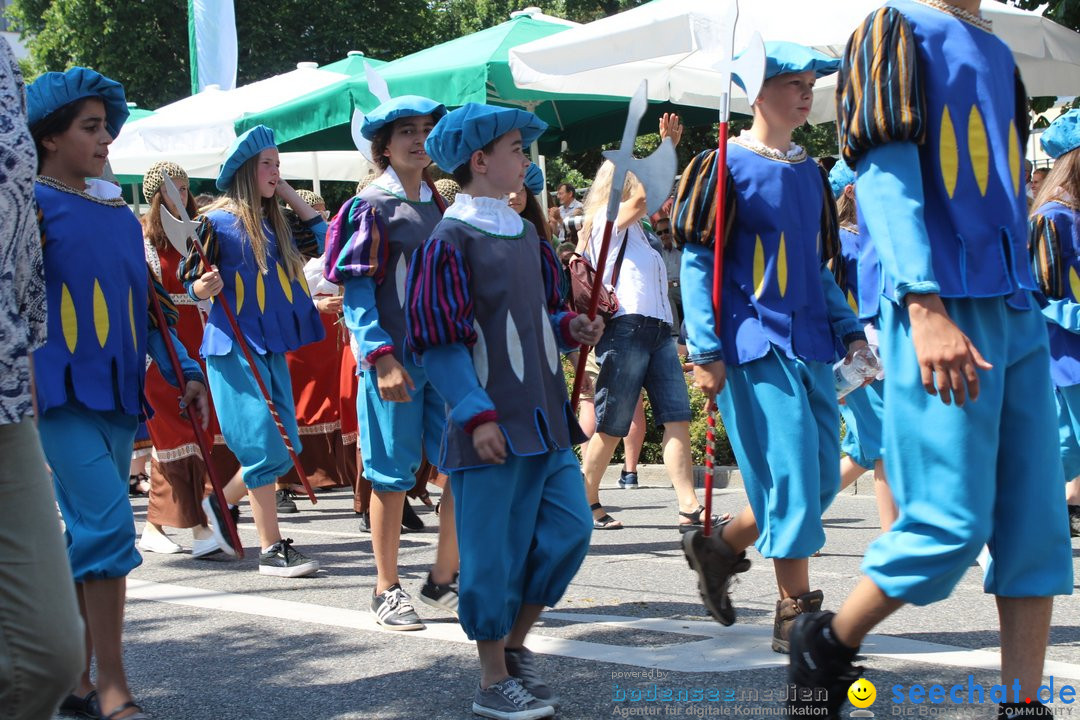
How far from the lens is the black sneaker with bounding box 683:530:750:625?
464cm

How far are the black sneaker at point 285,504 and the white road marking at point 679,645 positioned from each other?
125 inches

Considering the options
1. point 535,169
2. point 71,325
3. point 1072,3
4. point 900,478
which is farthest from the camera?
point 1072,3

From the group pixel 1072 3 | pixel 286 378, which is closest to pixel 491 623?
pixel 286 378

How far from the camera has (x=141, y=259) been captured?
443 centimetres

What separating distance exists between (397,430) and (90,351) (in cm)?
141

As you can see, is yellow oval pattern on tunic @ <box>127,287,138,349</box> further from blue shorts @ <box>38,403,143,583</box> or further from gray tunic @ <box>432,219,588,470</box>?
gray tunic @ <box>432,219,588,470</box>

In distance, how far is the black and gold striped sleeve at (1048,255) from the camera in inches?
240

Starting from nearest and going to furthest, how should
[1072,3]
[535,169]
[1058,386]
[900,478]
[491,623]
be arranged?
[900,478] → [491,623] → [535,169] → [1058,386] → [1072,3]

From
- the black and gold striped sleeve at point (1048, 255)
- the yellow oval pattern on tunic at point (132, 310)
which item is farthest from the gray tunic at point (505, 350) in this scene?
the black and gold striped sleeve at point (1048, 255)

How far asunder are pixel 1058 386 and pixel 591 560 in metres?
2.33

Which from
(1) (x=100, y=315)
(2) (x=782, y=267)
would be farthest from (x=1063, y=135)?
(1) (x=100, y=315)

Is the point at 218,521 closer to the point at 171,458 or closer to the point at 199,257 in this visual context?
the point at 199,257

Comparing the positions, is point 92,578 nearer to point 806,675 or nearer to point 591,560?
point 806,675

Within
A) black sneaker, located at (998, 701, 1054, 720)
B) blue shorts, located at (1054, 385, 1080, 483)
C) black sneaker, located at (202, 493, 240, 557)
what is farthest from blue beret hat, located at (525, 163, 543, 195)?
black sneaker, located at (998, 701, 1054, 720)
